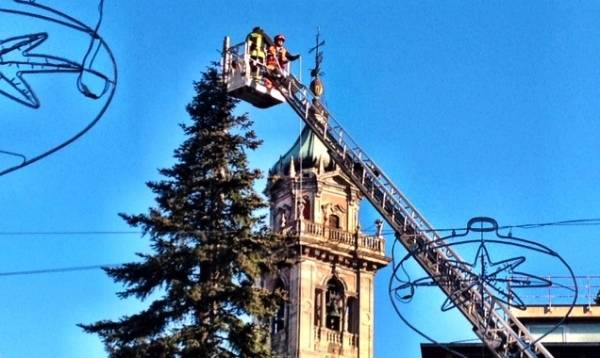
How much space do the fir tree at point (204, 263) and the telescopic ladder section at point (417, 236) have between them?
14.9 ft

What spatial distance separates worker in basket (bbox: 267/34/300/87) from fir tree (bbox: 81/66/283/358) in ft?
21.2

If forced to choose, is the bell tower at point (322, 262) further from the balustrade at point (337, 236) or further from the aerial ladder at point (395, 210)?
the aerial ladder at point (395, 210)

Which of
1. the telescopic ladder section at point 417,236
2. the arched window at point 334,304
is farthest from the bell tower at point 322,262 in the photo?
the telescopic ladder section at point 417,236

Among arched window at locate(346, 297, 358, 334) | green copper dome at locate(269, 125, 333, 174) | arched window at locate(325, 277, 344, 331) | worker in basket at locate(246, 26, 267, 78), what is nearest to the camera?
worker in basket at locate(246, 26, 267, 78)

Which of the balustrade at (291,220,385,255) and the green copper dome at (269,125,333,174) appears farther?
the green copper dome at (269,125,333,174)

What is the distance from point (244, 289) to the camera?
1240 inches

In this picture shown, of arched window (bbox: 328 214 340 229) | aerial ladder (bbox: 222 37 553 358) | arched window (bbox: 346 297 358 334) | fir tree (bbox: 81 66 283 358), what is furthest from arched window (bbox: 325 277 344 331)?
fir tree (bbox: 81 66 283 358)

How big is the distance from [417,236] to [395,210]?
4.29ft

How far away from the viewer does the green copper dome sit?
8044 cm

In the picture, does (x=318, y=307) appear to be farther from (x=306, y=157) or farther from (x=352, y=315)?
(x=306, y=157)

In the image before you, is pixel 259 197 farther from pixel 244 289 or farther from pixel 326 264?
pixel 326 264

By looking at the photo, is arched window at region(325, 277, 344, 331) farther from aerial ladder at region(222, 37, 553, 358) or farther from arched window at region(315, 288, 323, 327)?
aerial ladder at region(222, 37, 553, 358)

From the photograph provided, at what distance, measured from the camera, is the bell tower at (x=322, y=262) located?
75.5m

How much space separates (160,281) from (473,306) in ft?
28.3
